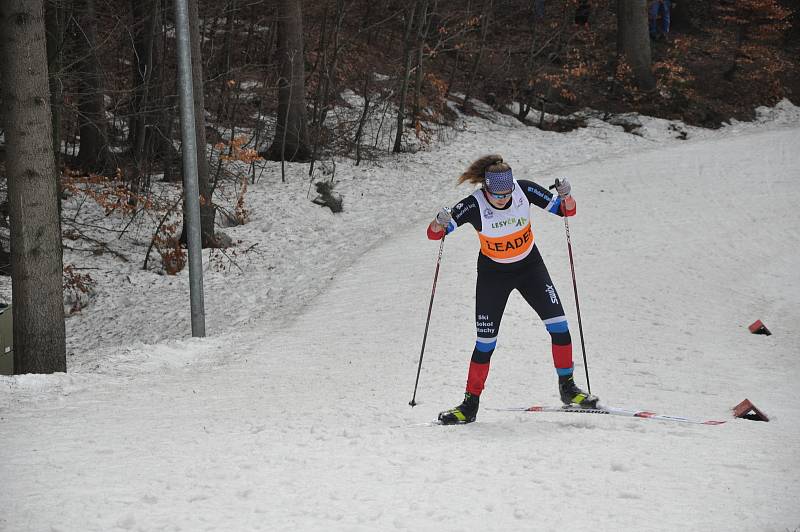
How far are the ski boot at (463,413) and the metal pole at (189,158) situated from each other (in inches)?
179

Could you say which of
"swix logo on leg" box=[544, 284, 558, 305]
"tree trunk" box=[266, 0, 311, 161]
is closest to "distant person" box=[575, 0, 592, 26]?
"tree trunk" box=[266, 0, 311, 161]

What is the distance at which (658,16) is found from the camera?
29422mm

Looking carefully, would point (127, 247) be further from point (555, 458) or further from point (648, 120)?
point (648, 120)

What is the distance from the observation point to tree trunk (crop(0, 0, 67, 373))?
779 cm

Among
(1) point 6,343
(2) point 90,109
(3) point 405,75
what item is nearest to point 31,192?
(1) point 6,343

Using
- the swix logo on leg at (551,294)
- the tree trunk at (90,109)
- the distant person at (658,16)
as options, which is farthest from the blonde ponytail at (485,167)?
the distant person at (658,16)

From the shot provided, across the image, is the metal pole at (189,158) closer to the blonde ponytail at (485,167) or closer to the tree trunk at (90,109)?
the blonde ponytail at (485,167)

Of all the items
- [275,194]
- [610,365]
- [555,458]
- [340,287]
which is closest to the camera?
[555,458]

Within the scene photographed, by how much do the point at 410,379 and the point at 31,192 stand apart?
4.45 metres

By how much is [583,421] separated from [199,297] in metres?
5.50

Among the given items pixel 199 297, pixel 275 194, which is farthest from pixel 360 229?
pixel 199 297

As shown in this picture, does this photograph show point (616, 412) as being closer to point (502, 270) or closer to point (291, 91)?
point (502, 270)

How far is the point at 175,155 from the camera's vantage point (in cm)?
1717

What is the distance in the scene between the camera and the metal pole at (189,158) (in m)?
9.30
